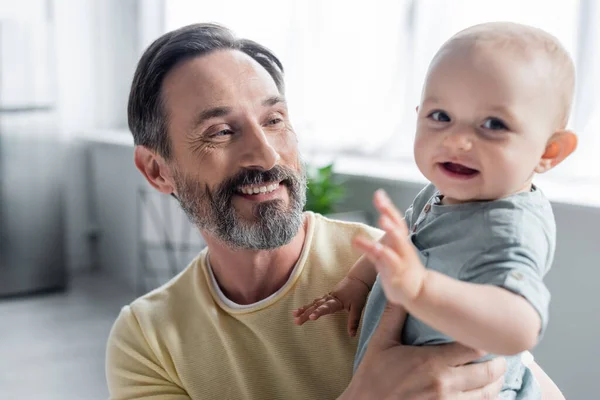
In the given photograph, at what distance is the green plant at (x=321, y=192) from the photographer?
2861 mm

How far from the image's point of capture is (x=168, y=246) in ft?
14.2

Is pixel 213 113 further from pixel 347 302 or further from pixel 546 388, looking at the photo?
pixel 546 388

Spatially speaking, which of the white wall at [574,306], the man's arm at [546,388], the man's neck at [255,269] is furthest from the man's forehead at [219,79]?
the white wall at [574,306]

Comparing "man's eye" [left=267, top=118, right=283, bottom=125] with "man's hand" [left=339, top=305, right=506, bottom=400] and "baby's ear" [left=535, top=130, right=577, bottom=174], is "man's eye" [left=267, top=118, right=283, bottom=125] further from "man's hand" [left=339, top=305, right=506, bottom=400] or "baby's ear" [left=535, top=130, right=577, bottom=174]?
"baby's ear" [left=535, top=130, right=577, bottom=174]

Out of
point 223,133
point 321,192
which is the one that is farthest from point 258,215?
point 321,192

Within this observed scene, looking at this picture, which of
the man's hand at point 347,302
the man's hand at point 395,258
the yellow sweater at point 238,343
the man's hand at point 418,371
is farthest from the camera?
the yellow sweater at point 238,343

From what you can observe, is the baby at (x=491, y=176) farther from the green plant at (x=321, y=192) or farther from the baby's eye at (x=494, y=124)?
the green plant at (x=321, y=192)

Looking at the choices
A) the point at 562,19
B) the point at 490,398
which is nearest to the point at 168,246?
the point at 562,19

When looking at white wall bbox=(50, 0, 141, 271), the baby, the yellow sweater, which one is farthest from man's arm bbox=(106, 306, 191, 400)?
white wall bbox=(50, 0, 141, 271)

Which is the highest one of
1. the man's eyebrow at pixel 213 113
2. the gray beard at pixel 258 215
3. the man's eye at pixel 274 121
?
the man's eyebrow at pixel 213 113

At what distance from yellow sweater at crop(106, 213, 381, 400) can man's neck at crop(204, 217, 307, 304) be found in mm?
37

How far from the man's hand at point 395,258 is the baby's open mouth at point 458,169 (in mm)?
195

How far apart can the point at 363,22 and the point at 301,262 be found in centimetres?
198

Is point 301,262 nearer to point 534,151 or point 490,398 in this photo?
point 490,398
